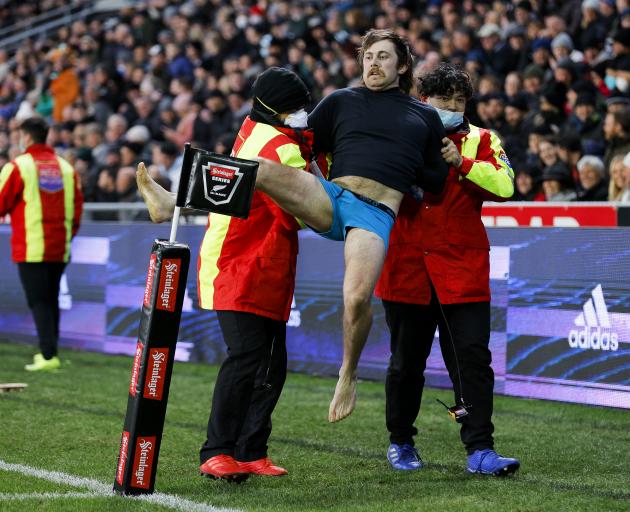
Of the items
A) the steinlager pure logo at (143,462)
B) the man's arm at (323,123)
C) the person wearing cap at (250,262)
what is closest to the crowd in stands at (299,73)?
the man's arm at (323,123)

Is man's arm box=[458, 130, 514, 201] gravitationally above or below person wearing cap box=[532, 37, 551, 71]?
below

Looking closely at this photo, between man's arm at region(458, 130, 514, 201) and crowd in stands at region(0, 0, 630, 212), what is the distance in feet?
1.85

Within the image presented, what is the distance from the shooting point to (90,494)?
15.9ft

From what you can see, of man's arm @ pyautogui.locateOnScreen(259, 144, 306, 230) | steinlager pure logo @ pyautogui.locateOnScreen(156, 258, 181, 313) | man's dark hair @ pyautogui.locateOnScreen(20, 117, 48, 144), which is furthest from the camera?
man's dark hair @ pyautogui.locateOnScreen(20, 117, 48, 144)

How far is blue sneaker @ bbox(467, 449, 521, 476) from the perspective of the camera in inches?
212

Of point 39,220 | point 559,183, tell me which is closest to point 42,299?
point 39,220

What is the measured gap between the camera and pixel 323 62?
1563 cm

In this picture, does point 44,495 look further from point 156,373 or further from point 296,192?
point 296,192

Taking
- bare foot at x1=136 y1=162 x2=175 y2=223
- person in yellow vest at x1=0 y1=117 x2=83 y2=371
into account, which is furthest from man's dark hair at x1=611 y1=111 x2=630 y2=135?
bare foot at x1=136 y1=162 x2=175 y2=223

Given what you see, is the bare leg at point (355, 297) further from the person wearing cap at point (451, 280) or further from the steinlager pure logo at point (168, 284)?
the steinlager pure logo at point (168, 284)

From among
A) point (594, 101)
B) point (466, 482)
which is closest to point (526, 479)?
point (466, 482)

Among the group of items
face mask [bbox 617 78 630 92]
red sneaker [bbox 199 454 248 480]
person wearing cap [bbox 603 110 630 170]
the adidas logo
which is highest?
face mask [bbox 617 78 630 92]

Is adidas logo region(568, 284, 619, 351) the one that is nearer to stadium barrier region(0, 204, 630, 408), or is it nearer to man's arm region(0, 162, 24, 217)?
stadium barrier region(0, 204, 630, 408)

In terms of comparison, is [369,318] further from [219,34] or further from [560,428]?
[219,34]
